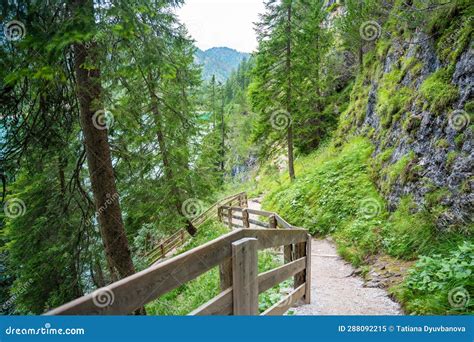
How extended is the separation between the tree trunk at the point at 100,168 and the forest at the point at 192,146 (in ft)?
0.07

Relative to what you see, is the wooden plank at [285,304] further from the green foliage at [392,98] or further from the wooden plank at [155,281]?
the green foliage at [392,98]

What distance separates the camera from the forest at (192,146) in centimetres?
415

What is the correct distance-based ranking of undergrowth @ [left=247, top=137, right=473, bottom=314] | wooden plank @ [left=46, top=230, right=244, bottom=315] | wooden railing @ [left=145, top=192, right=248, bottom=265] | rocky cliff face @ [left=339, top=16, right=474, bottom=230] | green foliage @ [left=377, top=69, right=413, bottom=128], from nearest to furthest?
1. wooden plank @ [left=46, top=230, right=244, bottom=315]
2. undergrowth @ [left=247, top=137, right=473, bottom=314]
3. rocky cliff face @ [left=339, top=16, right=474, bottom=230]
4. green foliage @ [left=377, top=69, right=413, bottom=128]
5. wooden railing @ [left=145, top=192, right=248, bottom=265]

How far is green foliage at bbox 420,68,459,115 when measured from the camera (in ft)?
23.9

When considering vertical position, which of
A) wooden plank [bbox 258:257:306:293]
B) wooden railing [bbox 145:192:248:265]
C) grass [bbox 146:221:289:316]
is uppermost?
wooden plank [bbox 258:257:306:293]

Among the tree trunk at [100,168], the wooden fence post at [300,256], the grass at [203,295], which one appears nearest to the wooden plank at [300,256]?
the wooden fence post at [300,256]

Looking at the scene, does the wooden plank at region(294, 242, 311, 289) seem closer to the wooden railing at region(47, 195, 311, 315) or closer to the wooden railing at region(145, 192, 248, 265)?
the wooden railing at region(47, 195, 311, 315)

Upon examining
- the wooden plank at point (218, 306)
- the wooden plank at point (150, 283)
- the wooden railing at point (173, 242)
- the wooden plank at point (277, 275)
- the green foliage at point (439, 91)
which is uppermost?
the green foliage at point (439, 91)

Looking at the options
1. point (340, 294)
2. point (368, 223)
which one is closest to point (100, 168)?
point (340, 294)

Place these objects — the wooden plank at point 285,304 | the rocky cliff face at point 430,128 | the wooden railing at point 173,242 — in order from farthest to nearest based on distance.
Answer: the wooden railing at point 173,242
the rocky cliff face at point 430,128
the wooden plank at point 285,304

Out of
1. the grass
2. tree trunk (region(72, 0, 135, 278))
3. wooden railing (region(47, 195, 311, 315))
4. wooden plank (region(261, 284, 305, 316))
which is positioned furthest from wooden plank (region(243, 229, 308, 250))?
tree trunk (region(72, 0, 135, 278))

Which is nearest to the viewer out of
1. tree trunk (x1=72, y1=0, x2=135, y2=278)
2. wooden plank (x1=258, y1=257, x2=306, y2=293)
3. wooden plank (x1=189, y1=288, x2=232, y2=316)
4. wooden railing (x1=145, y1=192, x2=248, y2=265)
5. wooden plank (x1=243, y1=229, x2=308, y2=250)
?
wooden plank (x1=189, y1=288, x2=232, y2=316)

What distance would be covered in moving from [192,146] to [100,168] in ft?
27.1

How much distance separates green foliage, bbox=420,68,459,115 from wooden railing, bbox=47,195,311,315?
5938 millimetres
